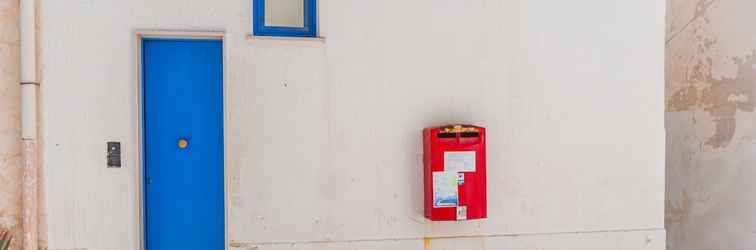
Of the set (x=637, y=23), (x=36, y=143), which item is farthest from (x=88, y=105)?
(x=637, y=23)

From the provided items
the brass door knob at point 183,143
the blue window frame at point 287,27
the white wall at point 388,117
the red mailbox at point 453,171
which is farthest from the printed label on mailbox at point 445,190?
the brass door knob at point 183,143

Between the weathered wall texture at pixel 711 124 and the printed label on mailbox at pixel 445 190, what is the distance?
10.8ft

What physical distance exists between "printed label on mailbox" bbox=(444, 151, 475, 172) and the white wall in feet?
0.96

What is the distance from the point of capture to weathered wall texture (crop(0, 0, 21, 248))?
3.73m

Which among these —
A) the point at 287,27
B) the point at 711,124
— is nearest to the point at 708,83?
the point at 711,124

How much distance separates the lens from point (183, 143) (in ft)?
13.3

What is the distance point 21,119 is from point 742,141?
247 inches

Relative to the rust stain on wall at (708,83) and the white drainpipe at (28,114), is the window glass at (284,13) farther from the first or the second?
the rust stain on wall at (708,83)

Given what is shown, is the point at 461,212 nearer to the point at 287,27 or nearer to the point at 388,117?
the point at 388,117

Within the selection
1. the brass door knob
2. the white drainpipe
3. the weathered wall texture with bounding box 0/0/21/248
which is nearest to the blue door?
the brass door knob

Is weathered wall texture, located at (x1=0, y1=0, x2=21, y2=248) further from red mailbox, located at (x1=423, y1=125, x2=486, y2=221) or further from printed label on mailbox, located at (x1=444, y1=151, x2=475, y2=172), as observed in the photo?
printed label on mailbox, located at (x1=444, y1=151, x2=475, y2=172)

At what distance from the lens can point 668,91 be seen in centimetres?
641

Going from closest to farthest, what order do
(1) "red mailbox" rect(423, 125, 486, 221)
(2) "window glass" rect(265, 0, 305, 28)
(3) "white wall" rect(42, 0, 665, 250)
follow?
1. (3) "white wall" rect(42, 0, 665, 250)
2. (1) "red mailbox" rect(423, 125, 486, 221)
3. (2) "window glass" rect(265, 0, 305, 28)

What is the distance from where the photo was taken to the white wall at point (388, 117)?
3.84 metres
